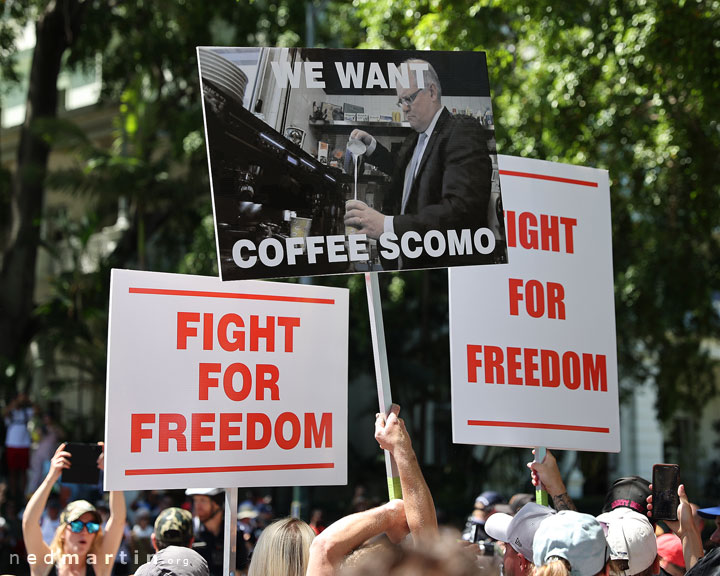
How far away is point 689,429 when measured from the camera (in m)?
29.8

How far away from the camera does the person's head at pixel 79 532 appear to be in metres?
5.01

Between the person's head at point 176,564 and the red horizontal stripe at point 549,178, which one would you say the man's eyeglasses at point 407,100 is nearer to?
the red horizontal stripe at point 549,178

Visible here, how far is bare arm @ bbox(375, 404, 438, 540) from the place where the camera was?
3.27 m

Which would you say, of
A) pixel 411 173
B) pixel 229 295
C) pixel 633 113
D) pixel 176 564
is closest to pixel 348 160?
pixel 411 173

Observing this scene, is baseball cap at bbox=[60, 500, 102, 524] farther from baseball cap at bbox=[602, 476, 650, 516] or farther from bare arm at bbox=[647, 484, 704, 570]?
bare arm at bbox=[647, 484, 704, 570]

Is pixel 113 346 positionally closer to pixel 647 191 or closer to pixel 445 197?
pixel 445 197

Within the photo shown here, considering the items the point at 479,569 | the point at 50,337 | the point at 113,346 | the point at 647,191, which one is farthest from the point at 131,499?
the point at 479,569

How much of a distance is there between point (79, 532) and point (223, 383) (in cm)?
117

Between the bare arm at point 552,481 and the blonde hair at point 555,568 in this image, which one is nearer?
the blonde hair at point 555,568

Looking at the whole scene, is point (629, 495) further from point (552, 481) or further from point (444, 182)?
point (444, 182)

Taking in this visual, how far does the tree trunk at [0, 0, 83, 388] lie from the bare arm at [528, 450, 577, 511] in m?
15.2

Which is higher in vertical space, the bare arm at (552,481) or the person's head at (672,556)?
the bare arm at (552,481)

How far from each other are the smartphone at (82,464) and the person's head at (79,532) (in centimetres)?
14

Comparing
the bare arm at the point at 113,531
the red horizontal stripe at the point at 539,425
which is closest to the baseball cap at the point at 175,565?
the bare arm at the point at 113,531
